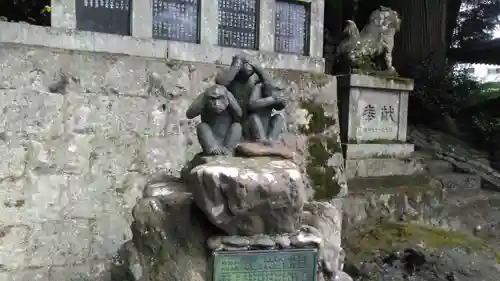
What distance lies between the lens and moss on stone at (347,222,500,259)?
5.55m

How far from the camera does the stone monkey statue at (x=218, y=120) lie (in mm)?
3432

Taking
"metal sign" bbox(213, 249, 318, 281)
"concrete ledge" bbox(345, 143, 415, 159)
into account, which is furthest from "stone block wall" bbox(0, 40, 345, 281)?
"concrete ledge" bbox(345, 143, 415, 159)

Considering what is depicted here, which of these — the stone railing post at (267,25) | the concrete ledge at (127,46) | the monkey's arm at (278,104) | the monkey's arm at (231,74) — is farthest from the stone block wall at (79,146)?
the stone railing post at (267,25)

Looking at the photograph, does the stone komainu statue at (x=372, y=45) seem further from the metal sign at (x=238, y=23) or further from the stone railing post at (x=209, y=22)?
the stone railing post at (x=209, y=22)

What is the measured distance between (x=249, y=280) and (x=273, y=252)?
0.81ft

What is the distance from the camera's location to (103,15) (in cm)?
481

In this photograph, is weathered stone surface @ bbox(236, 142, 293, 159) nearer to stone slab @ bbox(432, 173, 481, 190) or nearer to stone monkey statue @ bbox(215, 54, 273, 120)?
stone monkey statue @ bbox(215, 54, 273, 120)

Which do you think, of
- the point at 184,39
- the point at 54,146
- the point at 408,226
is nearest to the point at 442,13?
the point at 408,226

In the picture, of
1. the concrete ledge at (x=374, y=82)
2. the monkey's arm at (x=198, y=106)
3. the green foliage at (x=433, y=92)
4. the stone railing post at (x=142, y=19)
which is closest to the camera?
the monkey's arm at (x=198, y=106)

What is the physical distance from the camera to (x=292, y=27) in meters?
5.91

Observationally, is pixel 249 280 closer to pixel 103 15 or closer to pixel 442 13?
pixel 103 15

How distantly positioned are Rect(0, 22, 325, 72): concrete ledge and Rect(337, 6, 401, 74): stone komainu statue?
2.25 meters

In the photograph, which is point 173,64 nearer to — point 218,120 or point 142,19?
point 142,19

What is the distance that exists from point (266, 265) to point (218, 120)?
4.09 feet
